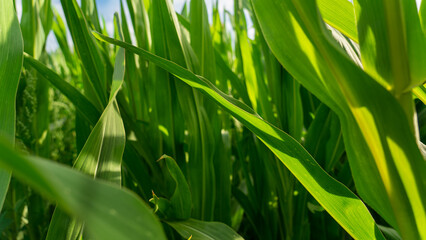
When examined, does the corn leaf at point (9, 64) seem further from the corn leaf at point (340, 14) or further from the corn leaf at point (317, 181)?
the corn leaf at point (340, 14)

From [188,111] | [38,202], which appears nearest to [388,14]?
[188,111]

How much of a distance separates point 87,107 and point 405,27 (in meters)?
0.43

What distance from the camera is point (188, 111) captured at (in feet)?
1.67

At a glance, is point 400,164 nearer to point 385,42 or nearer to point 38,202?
point 385,42

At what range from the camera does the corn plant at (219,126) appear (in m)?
0.27

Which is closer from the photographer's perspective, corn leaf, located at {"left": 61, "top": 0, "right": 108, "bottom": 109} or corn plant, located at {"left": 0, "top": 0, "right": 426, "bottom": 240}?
corn plant, located at {"left": 0, "top": 0, "right": 426, "bottom": 240}

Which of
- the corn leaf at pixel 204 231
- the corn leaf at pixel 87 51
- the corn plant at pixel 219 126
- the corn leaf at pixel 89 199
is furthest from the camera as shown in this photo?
the corn leaf at pixel 87 51

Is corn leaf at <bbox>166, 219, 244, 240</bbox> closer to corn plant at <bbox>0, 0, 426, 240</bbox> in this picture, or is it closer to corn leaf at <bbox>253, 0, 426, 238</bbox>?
corn plant at <bbox>0, 0, 426, 240</bbox>

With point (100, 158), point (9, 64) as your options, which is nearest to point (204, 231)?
point (100, 158)

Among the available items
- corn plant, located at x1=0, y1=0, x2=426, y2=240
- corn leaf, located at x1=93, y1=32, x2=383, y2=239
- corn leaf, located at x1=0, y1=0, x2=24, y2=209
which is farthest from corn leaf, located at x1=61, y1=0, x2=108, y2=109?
corn leaf, located at x1=93, y1=32, x2=383, y2=239

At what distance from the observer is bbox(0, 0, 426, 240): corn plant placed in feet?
0.90

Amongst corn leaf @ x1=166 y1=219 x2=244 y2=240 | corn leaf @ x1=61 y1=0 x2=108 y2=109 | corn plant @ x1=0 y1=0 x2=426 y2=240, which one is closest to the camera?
corn plant @ x1=0 y1=0 x2=426 y2=240

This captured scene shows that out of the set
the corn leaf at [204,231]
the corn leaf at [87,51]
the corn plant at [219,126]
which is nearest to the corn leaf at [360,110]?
the corn plant at [219,126]

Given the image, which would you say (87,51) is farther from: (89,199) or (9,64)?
(89,199)
